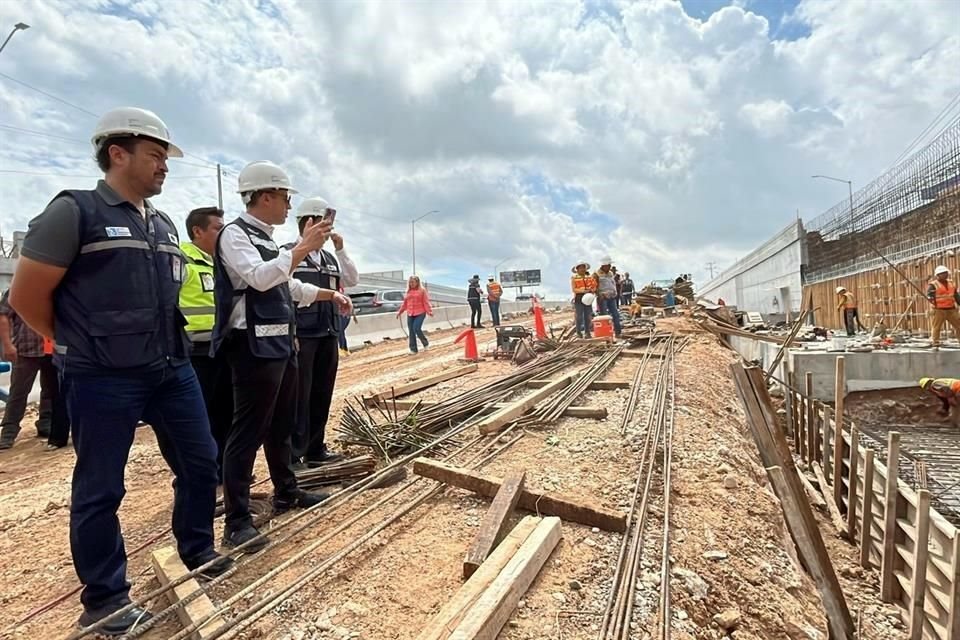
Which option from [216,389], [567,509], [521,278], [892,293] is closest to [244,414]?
[216,389]

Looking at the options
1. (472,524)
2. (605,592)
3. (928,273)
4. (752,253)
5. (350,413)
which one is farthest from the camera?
(752,253)

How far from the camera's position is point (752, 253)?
39.7 m

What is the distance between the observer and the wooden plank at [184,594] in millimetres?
2139

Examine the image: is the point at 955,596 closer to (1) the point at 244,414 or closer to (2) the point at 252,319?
(1) the point at 244,414

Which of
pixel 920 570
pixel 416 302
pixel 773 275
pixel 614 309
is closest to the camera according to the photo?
pixel 920 570

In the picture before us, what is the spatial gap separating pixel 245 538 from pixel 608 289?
11.0 m

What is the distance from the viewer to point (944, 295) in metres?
12.5

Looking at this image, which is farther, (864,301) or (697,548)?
(864,301)

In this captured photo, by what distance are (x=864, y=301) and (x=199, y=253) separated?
23.3 metres

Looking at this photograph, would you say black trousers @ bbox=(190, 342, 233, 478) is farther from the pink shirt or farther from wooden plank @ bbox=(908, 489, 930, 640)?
the pink shirt

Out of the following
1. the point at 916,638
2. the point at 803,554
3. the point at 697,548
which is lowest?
the point at 916,638

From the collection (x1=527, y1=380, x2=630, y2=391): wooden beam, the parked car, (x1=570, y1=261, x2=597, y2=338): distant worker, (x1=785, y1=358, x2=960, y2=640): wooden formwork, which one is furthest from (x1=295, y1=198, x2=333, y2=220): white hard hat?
the parked car

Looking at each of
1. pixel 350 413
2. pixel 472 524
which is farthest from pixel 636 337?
pixel 472 524

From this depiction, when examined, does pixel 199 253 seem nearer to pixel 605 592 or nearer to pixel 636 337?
pixel 605 592
